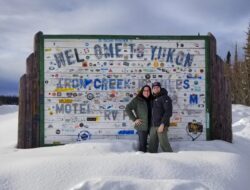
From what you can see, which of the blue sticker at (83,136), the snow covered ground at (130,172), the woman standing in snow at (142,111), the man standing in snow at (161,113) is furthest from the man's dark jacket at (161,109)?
the blue sticker at (83,136)

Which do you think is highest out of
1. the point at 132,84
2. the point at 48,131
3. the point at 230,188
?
the point at 132,84

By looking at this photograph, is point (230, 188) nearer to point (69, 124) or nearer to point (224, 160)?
point (224, 160)

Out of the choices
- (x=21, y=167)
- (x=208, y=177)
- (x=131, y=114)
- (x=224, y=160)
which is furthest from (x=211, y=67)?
(x=21, y=167)

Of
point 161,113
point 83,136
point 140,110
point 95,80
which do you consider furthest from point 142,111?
point 83,136

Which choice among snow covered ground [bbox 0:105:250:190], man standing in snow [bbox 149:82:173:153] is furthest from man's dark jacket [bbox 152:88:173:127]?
snow covered ground [bbox 0:105:250:190]

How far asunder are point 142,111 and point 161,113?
1.57 feet

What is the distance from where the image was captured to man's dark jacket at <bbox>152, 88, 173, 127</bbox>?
30.4 feet

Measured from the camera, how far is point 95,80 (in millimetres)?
10219

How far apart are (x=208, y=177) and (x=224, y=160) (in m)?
0.98

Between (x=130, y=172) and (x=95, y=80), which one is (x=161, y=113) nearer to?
(x=95, y=80)

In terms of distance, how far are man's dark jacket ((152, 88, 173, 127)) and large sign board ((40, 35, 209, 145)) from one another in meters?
0.87

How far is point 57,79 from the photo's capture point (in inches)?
401

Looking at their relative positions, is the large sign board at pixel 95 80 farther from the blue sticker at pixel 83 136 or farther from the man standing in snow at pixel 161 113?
the man standing in snow at pixel 161 113

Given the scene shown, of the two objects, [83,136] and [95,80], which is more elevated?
[95,80]
